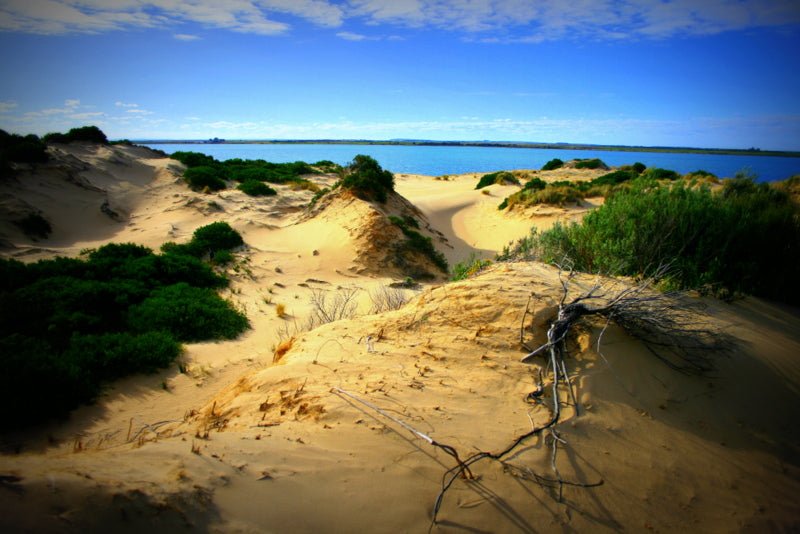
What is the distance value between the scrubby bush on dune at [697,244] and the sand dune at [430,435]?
492 mm

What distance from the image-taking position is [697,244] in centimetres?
547

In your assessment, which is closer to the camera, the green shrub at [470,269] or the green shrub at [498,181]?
the green shrub at [470,269]

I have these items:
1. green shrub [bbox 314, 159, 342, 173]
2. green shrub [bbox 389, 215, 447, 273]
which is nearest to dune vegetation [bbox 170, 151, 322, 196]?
green shrub [bbox 314, 159, 342, 173]

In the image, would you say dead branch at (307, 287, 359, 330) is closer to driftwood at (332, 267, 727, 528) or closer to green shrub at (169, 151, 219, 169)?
driftwood at (332, 267, 727, 528)

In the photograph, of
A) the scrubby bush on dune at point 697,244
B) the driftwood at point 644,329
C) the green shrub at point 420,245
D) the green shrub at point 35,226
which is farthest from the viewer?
the green shrub at point 420,245

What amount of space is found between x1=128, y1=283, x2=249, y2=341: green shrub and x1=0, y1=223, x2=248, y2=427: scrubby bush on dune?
0.05 ft

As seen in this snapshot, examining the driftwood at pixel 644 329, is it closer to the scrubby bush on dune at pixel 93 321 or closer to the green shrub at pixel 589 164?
the scrubby bush on dune at pixel 93 321

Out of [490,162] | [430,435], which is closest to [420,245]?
[430,435]

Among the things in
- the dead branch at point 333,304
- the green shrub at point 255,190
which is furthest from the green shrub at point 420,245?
the green shrub at point 255,190

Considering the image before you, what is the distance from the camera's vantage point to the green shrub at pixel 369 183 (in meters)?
12.7

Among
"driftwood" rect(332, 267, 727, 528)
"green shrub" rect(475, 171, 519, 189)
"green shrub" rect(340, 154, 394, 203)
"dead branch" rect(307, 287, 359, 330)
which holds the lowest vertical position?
"dead branch" rect(307, 287, 359, 330)

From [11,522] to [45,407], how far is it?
3.06 m

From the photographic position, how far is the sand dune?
181 cm

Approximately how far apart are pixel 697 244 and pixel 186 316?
800cm
